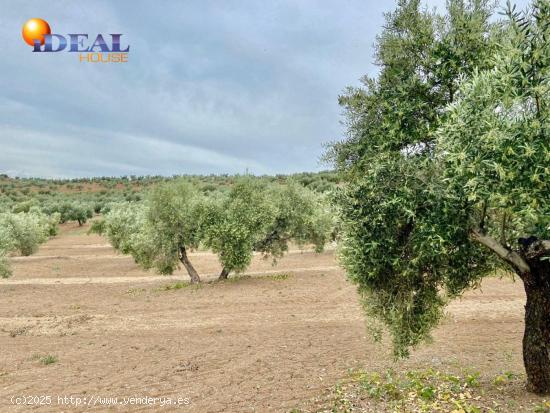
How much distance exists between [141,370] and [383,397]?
860cm

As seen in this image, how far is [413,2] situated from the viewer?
35.5ft

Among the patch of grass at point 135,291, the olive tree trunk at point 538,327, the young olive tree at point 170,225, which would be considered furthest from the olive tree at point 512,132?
the patch of grass at point 135,291

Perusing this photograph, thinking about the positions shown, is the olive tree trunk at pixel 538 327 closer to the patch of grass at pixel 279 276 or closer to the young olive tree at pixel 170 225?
the patch of grass at pixel 279 276

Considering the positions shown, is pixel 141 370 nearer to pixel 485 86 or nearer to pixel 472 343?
pixel 472 343

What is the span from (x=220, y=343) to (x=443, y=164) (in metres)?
13.1

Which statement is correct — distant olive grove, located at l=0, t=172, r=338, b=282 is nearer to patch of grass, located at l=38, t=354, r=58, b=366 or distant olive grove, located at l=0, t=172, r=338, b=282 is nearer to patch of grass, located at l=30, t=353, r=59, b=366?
patch of grass, located at l=30, t=353, r=59, b=366

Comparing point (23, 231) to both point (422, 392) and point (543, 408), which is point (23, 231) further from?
point (543, 408)

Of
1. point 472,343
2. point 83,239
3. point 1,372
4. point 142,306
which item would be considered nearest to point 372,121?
point 472,343

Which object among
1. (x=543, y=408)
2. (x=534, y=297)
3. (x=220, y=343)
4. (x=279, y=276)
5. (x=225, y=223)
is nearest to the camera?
(x=543, y=408)

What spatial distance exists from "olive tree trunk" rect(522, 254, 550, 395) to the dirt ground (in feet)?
1.91

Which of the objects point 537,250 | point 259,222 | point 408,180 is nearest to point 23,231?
point 259,222

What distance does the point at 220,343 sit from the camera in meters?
18.4

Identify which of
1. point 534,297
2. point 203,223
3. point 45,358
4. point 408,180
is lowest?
point 45,358

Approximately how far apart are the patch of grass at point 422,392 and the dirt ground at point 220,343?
0.61 m
